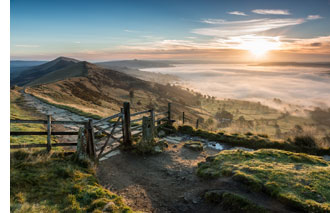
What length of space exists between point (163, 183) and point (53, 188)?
3809 millimetres

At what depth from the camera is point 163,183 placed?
7.79m

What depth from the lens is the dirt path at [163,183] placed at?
20.6ft

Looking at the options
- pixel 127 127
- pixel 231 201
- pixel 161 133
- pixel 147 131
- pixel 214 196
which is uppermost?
pixel 127 127

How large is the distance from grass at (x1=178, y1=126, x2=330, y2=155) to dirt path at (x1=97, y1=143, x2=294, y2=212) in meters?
3.72

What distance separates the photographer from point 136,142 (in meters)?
11.3

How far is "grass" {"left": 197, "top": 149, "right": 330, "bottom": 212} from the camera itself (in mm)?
5714

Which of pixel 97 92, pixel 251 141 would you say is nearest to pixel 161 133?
pixel 251 141

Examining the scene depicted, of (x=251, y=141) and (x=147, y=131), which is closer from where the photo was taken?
(x=147, y=131)

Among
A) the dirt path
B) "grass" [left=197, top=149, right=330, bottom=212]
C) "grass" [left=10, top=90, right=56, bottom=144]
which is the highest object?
"grass" [left=10, top=90, right=56, bottom=144]

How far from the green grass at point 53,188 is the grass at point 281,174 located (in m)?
3.99

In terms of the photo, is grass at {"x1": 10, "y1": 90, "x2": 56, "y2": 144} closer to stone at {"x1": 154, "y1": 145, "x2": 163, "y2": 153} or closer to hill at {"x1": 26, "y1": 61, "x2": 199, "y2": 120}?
hill at {"x1": 26, "y1": 61, "x2": 199, "y2": 120}

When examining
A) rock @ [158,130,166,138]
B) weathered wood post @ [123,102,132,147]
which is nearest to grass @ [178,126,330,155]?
rock @ [158,130,166,138]

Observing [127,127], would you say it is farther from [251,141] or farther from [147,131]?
[251,141]
